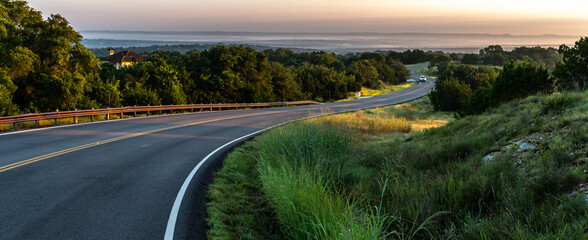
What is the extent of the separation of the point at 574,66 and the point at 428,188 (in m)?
15.4

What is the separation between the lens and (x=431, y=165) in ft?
30.6

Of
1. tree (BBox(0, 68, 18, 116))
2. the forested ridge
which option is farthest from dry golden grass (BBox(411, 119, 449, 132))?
tree (BBox(0, 68, 18, 116))

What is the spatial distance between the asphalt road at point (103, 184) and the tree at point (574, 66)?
15.8 meters

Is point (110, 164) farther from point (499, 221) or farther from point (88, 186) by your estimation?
point (499, 221)

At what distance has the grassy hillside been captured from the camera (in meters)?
5.04

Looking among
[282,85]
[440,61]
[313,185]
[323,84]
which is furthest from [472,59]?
[313,185]

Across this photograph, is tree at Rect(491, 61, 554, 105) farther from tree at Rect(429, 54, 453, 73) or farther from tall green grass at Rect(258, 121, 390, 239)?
tree at Rect(429, 54, 453, 73)

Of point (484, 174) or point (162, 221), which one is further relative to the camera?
point (484, 174)

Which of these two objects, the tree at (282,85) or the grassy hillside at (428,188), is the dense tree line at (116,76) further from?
the grassy hillside at (428,188)

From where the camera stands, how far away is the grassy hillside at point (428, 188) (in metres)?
5.04

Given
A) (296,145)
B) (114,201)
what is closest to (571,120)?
(296,145)

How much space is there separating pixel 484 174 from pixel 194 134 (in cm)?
1157

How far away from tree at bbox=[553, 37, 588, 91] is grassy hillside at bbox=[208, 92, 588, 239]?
7764 millimetres

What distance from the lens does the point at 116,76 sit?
40156 mm
